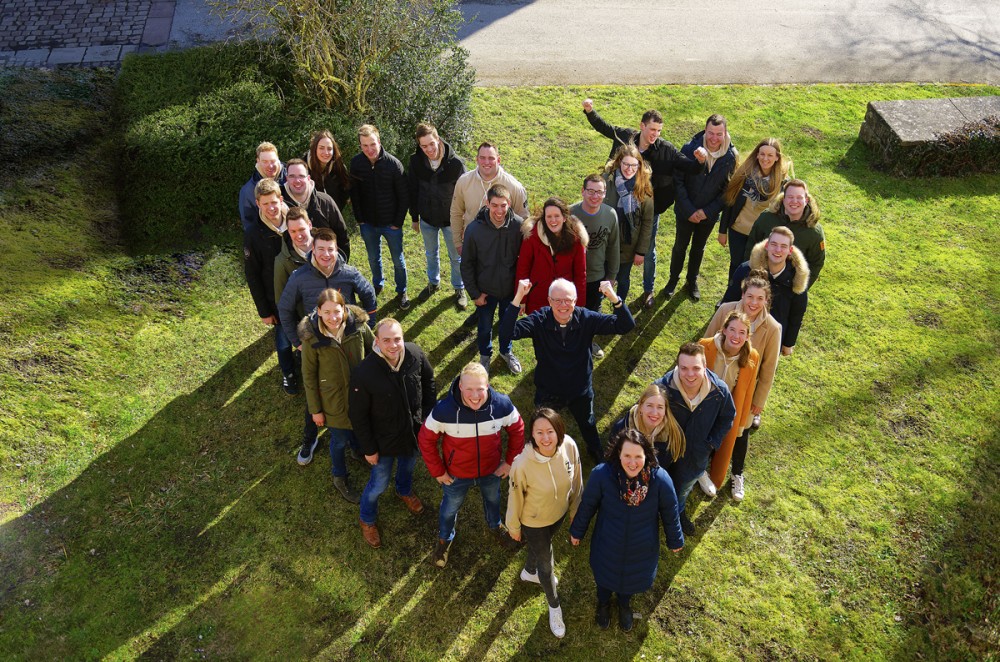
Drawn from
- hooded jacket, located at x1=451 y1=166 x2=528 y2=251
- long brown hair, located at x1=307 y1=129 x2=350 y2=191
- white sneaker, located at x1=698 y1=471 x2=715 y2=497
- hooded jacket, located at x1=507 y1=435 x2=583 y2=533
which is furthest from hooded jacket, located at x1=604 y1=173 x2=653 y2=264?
hooded jacket, located at x1=507 y1=435 x2=583 y2=533

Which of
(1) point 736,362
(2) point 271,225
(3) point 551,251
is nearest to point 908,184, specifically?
(1) point 736,362

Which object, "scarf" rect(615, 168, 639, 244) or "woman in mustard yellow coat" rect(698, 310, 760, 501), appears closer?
"woman in mustard yellow coat" rect(698, 310, 760, 501)

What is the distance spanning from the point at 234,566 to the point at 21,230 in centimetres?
531

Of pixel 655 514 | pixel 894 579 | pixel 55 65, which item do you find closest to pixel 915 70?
pixel 894 579

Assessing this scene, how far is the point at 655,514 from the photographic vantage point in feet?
15.8

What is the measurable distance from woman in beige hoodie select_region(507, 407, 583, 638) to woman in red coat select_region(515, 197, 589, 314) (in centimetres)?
189

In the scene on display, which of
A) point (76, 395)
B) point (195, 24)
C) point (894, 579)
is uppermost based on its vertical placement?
point (195, 24)

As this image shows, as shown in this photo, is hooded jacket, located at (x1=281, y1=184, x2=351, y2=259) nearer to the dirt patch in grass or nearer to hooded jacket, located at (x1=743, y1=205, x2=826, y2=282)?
hooded jacket, located at (x1=743, y1=205, x2=826, y2=282)

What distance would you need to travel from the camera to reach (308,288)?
605 cm

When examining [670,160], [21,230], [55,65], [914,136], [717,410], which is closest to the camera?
[717,410]

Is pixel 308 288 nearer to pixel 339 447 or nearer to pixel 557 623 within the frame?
pixel 339 447

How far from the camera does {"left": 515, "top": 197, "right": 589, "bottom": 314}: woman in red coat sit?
247 inches

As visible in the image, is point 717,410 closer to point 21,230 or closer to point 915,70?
point 21,230

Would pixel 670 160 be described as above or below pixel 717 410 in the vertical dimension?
above
